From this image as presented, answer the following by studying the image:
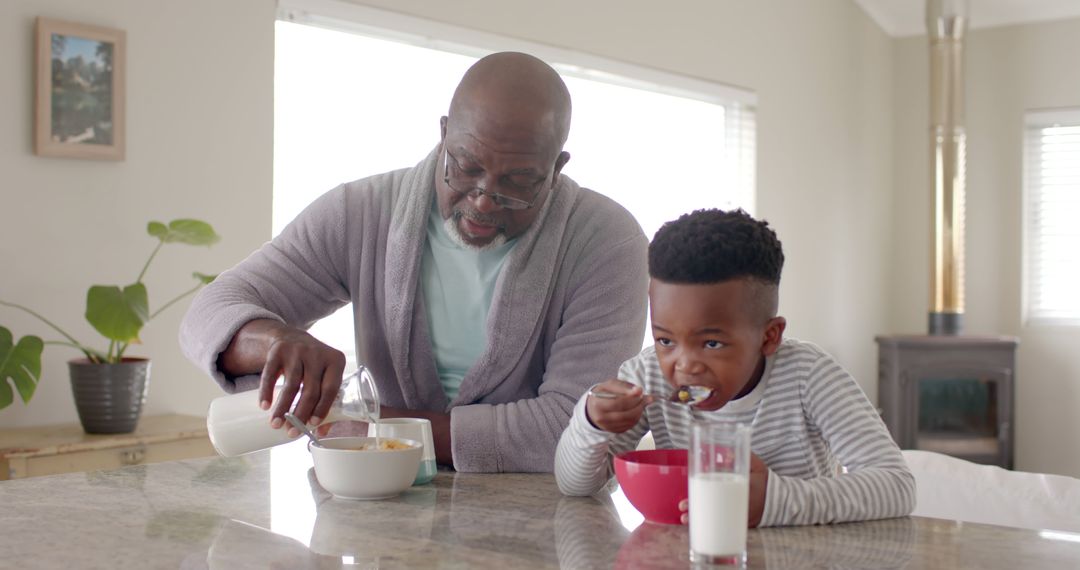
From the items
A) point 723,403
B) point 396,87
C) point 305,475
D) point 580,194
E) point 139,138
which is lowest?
point 305,475

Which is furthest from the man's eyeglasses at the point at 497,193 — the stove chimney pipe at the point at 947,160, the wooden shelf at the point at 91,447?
the stove chimney pipe at the point at 947,160

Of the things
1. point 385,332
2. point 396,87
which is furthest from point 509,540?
point 396,87

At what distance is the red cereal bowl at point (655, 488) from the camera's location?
1.12m

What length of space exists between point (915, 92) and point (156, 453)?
5.36 metres

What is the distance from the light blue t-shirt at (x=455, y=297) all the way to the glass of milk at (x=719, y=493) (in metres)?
0.76

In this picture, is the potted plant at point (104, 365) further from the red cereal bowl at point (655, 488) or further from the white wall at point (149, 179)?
the red cereal bowl at point (655, 488)

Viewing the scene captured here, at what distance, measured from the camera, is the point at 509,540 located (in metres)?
1.07

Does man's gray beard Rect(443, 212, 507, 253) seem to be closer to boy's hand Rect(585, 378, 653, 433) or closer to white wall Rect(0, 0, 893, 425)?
boy's hand Rect(585, 378, 653, 433)

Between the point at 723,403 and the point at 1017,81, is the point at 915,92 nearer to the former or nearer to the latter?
the point at 1017,81

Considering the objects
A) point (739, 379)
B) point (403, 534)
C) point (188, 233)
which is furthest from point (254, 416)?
point (188, 233)

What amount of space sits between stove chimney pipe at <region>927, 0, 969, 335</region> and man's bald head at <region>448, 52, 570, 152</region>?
4759 millimetres

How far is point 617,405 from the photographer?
48.9 inches

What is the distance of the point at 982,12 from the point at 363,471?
19.2 feet

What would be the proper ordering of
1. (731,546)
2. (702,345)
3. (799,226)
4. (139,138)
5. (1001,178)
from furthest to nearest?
(1001,178), (799,226), (139,138), (702,345), (731,546)
